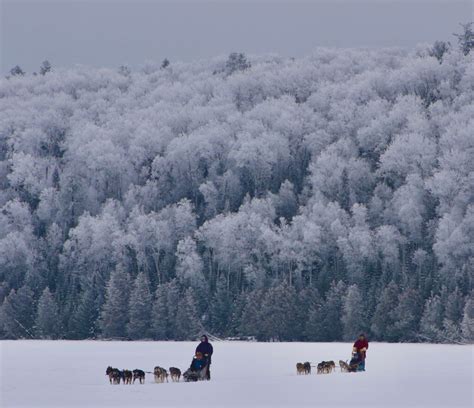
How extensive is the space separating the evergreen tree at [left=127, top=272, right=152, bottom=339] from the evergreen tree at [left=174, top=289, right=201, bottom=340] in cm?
250

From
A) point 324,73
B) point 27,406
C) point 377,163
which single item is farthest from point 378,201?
point 27,406

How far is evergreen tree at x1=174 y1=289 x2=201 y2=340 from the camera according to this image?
8988cm

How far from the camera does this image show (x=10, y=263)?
102375 mm

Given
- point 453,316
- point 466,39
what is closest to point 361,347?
point 453,316

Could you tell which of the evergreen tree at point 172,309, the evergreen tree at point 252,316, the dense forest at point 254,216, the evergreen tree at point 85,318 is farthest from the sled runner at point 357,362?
the evergreen tree at point 85,318

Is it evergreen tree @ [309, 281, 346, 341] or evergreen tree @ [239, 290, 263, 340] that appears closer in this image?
evergreen tree @ [309, 281, 346, 341]

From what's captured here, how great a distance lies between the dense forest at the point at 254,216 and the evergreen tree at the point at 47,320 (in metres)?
0.11

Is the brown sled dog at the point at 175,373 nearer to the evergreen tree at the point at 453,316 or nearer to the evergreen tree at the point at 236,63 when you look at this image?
the evergreen tree at the point at 453,316

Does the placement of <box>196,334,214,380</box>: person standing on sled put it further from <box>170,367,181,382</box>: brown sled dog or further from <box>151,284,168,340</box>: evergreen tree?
<box>151,284,168,340</box>: evergreen tree

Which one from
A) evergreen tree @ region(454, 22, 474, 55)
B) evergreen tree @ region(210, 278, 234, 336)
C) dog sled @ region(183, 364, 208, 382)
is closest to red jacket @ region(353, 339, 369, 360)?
dog sled @ region(183, 364, 208, 382)

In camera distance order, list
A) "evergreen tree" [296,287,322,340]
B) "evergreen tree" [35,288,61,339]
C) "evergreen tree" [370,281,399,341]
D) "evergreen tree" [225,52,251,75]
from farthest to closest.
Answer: "evergreen tree" [225,52,251,75] < "evergreen tree" [35,288,61,339] < "evergreen tree" [296,287,322,340] < "evergreen tree" [370,281,399,341]

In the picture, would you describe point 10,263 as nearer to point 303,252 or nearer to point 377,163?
point 303,252

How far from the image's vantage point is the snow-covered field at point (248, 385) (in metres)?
30.7

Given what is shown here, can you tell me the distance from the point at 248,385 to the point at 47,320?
58.7m
